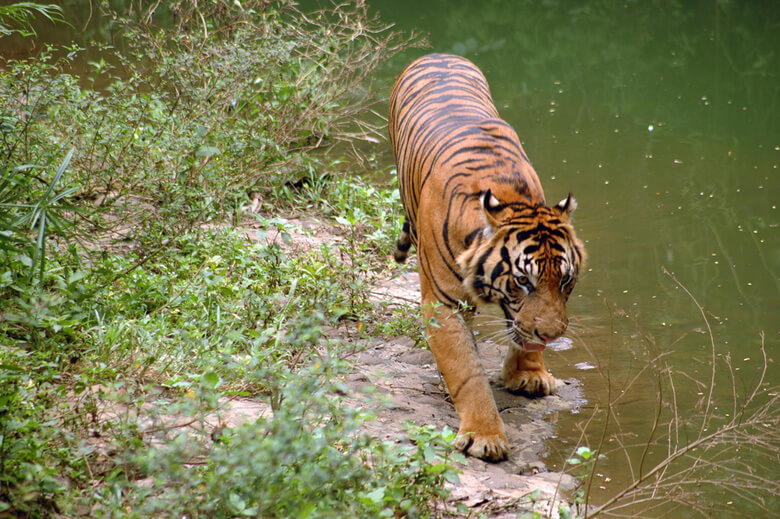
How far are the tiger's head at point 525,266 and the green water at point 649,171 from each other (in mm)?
298

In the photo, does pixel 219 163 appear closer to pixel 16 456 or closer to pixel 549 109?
pixel 16 456

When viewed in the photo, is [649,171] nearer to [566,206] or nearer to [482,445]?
[566,206]

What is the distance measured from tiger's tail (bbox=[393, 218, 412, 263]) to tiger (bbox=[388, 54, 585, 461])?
2.33 feet

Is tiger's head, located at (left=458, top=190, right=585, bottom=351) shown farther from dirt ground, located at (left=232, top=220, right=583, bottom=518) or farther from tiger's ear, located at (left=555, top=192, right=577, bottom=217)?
dirt ground, located at (left=232, top=220, right=583, bottom=518)

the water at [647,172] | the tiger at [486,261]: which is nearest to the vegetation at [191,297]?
the tiger at [486,261]

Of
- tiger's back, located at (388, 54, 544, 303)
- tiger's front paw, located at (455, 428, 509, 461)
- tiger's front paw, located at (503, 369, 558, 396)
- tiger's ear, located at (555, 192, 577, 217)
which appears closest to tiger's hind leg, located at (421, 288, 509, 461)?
tiger's front paw, located at (455, 428, 509, 461)

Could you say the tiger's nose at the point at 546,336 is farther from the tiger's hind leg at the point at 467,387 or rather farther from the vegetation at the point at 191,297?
the vegetation at the point at 191,297

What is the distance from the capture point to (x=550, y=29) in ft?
40.9

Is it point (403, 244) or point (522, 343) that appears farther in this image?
point (403, 244)

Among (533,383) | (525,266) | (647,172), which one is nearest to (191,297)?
(525,266)

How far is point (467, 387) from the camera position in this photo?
3416 millimetres

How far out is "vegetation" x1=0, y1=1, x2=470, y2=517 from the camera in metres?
2.31

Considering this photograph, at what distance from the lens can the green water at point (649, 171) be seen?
4023 millimetres

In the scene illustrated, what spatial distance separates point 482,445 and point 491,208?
1.04 m
